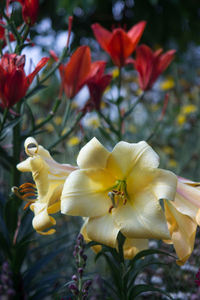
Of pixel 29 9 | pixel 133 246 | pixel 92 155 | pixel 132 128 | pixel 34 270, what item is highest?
pixel 29 9

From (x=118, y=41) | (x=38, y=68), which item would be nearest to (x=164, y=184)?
(x=38, y=68)

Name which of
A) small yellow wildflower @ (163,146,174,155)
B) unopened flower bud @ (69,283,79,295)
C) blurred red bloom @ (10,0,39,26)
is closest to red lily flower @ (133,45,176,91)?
blurred red bloom @ (10,0,39,26)

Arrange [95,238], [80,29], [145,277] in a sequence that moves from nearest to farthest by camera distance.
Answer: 1. [95,238]
2. [145,277]
3. [80,29]

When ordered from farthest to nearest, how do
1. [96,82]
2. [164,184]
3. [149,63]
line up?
[149,63], [96,82], [164,184]

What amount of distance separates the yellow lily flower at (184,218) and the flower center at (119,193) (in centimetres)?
8

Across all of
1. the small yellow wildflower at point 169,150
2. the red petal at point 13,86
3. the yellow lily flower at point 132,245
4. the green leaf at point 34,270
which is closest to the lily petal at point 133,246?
the yellow lily flower at point 132,245

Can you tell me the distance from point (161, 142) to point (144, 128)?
17 centimetres

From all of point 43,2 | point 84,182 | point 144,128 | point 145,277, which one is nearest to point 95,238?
point 84,182

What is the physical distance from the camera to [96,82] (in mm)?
996

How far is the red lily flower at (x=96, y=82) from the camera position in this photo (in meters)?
0.98

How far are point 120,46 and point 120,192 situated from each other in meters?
0.62

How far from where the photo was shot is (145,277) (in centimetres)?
96

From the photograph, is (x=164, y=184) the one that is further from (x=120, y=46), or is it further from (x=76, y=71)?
(x=120, y=46)

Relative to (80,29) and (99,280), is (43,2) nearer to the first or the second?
(80,29)
